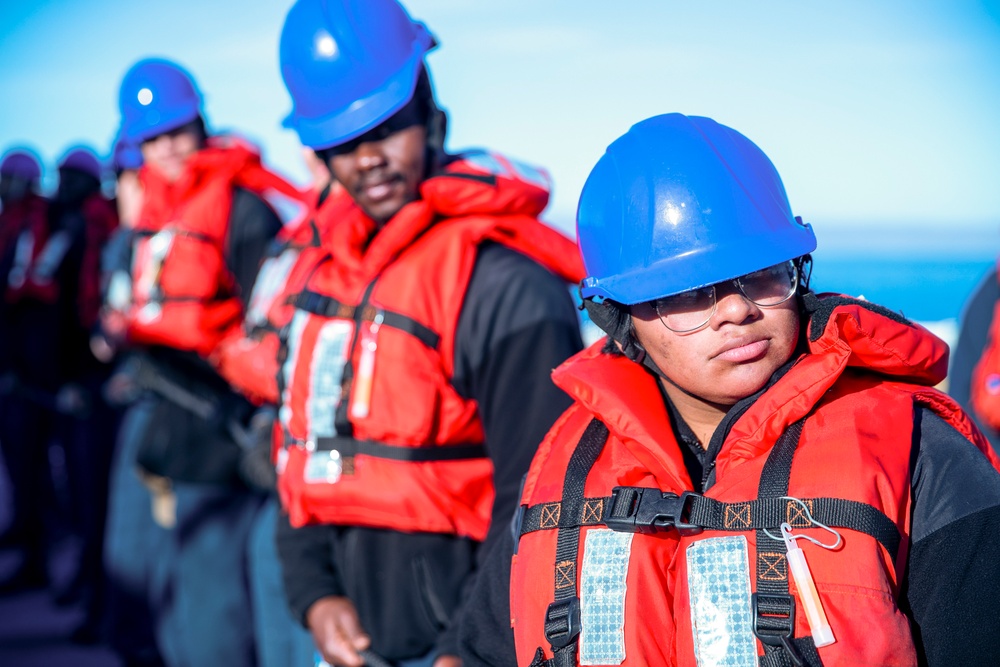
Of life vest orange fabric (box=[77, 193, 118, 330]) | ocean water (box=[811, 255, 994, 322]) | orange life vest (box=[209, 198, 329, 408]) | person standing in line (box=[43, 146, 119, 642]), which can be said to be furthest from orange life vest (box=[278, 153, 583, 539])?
life vest orange fabric (box=[77, 193, 118, 330])

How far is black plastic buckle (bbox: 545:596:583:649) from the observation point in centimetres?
158

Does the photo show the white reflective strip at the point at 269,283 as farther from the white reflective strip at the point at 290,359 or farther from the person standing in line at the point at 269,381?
the white reflective strip at the point at 290,359

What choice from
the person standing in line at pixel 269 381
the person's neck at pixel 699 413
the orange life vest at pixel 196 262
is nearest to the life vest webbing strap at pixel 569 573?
the person's neck at pixel 699 413

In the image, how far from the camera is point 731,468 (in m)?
1.59

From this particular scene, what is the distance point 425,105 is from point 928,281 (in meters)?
9.59

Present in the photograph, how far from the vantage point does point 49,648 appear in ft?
17.5

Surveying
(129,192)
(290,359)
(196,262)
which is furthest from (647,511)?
(129,192)

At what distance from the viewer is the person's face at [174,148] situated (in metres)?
4.57

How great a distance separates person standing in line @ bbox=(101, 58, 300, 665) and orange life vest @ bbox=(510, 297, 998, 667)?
7.85 feet

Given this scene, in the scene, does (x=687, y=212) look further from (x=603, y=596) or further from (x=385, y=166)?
(x=385, y=166)

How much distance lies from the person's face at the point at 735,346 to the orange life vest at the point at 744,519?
0.05m

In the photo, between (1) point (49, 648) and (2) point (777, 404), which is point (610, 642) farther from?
(1) point (49, 648)

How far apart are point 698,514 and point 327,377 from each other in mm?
1195

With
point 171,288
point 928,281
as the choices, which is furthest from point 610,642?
point 928,281
